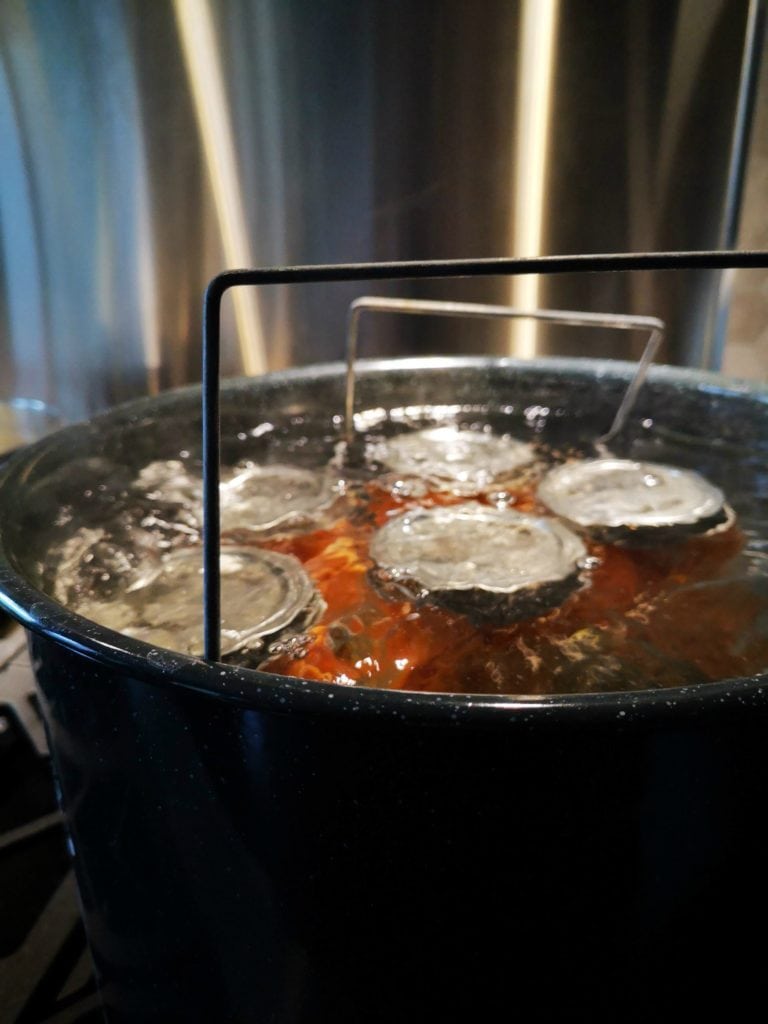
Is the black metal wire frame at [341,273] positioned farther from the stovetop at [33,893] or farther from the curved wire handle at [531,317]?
the stovetop at [33,893]

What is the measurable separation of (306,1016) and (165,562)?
59 centimetres

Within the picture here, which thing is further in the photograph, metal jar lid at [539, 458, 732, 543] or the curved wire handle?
the curved wire handle

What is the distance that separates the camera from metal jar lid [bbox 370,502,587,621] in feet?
3.29

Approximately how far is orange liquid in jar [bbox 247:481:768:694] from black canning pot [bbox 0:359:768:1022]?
16 cm

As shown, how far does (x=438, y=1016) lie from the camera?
79 cm

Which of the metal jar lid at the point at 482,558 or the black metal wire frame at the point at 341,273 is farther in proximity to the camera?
the metal jar lid at the point at 482,558

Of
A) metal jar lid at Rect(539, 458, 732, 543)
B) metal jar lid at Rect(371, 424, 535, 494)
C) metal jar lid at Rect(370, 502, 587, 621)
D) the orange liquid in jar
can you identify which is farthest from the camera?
metal jar lid at Rect(371, 424, 535, 494)

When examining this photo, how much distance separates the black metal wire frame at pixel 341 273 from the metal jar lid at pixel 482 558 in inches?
15.3

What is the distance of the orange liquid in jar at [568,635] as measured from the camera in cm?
88

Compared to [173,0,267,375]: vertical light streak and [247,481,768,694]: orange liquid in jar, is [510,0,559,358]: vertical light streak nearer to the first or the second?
[173,0,267,375]: vertical light streak

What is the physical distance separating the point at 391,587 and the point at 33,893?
39.9 inches

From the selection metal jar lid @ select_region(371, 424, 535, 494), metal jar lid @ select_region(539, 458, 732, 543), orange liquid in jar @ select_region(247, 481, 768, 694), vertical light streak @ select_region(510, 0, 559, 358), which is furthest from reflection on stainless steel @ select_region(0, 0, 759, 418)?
orange liquid in jar @ select_region(247, 481, 768, 694)

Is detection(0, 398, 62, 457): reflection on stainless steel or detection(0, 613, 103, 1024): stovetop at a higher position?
detection(0, 398, 62, 457): reflection on stainless steel

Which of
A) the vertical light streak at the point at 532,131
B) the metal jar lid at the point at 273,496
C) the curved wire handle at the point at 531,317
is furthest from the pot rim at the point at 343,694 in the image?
the vertical light streak at the point at 532,131
